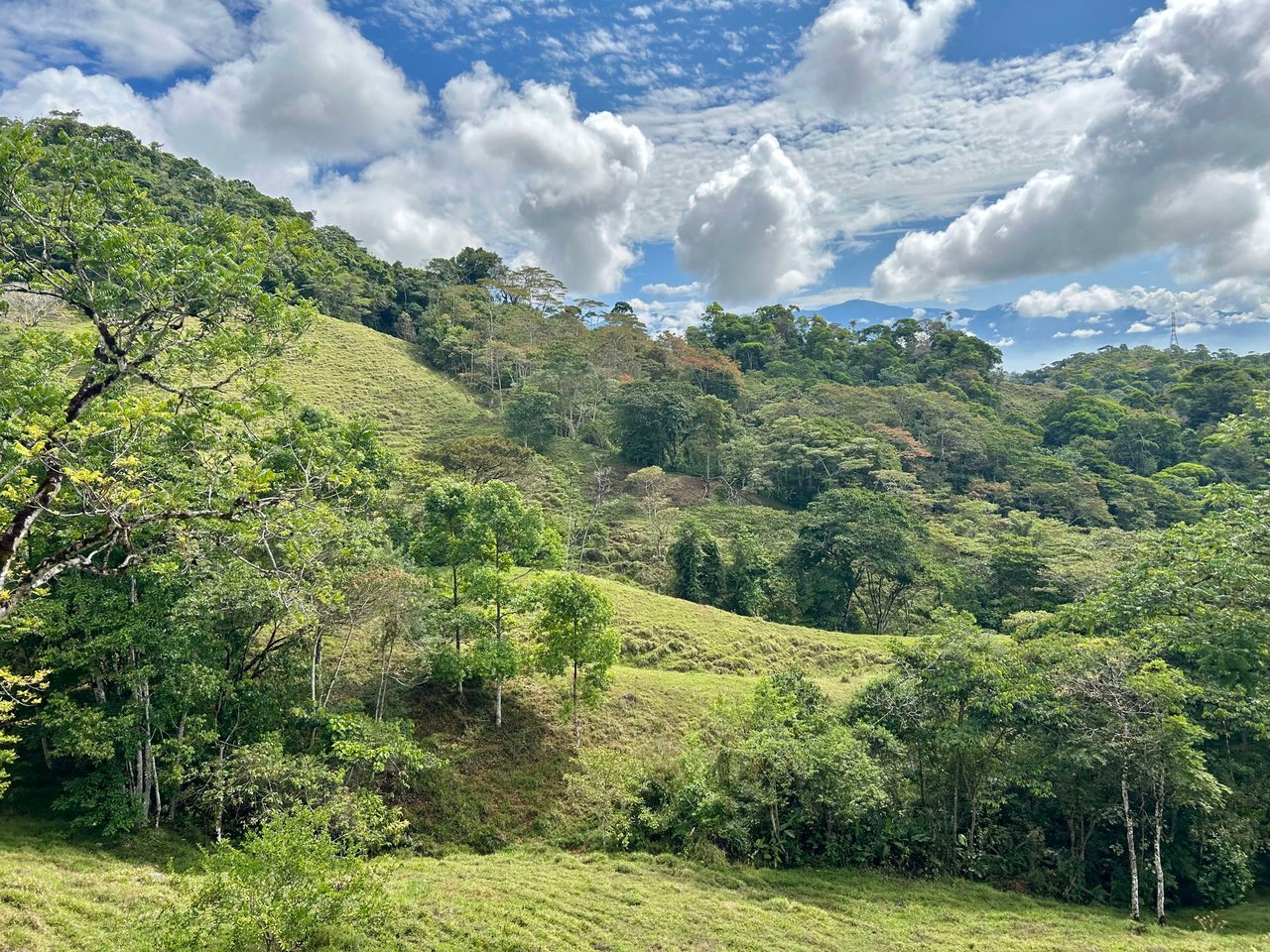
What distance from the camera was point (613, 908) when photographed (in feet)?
37.8

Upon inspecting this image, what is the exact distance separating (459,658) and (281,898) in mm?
9486

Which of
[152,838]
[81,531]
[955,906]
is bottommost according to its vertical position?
[955,906]

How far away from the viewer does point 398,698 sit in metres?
17.5

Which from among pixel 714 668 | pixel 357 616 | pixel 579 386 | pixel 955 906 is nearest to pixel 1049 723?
pixel 955 906

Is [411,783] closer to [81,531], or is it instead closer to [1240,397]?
[81,531]

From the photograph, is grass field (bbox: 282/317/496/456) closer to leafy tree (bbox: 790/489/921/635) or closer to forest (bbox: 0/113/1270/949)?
forest (bbox: 0/113/1270/949)

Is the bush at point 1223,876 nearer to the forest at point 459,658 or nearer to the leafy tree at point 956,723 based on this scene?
the forest at point 459,658

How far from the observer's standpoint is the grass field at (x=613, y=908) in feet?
29.0

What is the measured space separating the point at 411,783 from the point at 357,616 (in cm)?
432

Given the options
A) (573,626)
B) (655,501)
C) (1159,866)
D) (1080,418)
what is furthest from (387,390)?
(1080,418)

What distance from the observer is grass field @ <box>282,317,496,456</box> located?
48.8m

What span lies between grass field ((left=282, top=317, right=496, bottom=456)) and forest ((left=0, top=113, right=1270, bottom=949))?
46.7ft

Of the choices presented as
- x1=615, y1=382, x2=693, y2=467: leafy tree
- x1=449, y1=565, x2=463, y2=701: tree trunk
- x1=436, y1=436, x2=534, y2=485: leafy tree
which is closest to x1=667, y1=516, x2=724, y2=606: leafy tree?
x1=436, y1=436, x2=534, y2=485: leafy tree

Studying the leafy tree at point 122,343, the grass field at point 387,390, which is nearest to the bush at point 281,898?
the leafy tree at point 122,343
